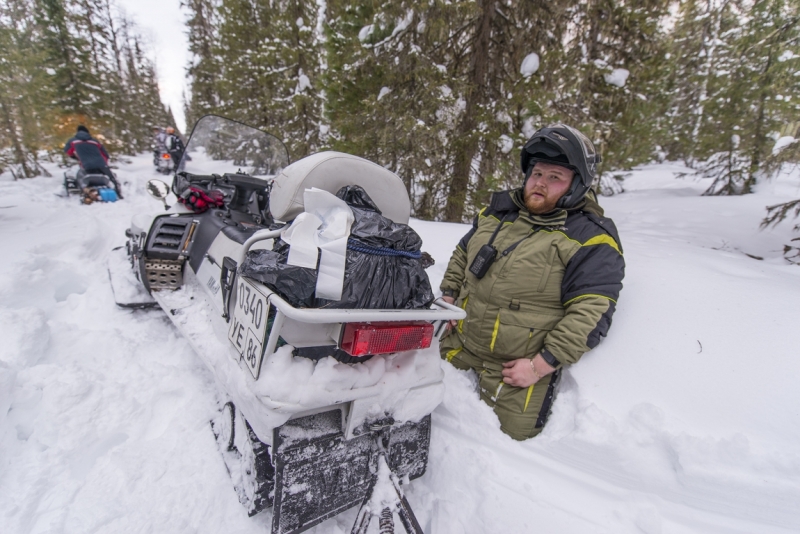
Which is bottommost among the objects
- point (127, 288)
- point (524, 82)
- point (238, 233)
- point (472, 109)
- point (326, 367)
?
point (127, 288)

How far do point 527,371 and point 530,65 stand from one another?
5.00 meters

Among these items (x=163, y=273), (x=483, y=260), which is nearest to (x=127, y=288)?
(x=163, y=273)

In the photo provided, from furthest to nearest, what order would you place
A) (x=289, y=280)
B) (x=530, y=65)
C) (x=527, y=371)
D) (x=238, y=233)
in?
(x=530, y=65)
(x=238, y=233)
(x=527, y=371)
(x=289, y=280)

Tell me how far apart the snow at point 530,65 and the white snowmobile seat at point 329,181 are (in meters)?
4.42

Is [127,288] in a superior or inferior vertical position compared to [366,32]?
inferior

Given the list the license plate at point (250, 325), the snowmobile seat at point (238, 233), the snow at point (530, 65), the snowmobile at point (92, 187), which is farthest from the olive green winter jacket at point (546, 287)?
the snowmobile at point (92, 187)

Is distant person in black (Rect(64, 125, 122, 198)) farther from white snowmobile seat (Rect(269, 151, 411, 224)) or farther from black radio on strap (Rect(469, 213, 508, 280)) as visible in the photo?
black radio on strap (Rect(469, 213, 508, 280))


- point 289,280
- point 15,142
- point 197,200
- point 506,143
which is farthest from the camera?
point 15,142

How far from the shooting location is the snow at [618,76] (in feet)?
16.9

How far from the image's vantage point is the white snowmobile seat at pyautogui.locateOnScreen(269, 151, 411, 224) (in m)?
1.76

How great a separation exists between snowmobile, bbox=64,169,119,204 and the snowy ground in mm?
7440

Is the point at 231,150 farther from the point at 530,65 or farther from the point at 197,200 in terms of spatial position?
the point at 530,65

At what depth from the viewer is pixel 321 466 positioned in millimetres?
1513

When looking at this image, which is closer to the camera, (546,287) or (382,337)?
(382,337)
